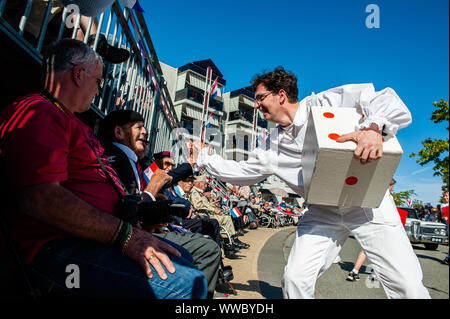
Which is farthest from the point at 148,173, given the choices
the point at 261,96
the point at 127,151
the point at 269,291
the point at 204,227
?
the point at 269,291

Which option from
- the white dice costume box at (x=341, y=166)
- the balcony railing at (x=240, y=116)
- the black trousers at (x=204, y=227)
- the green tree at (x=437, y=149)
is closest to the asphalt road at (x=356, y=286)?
the black trousers at (x=204, y=227)

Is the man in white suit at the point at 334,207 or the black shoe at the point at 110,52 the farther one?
the black shoe at the point at 110,52

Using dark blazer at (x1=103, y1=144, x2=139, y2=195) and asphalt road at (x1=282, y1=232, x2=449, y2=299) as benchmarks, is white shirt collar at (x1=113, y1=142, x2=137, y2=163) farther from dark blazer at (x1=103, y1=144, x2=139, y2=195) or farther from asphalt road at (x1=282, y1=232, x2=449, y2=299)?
asphalt road at (x1=282, y1=232, x2=449, y2=299)

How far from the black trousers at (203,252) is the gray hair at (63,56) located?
1458mm

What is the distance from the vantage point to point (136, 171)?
2.46 metres

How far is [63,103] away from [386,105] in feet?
6.76

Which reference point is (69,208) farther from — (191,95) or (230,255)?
(191,95)

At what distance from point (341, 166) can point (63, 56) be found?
1788 mm

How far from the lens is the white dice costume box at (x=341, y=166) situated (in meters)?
1.60

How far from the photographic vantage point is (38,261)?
1.08 metres

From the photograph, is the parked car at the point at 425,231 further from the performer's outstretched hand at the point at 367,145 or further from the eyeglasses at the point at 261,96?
the performer's outstretched hand at the point at 367,145

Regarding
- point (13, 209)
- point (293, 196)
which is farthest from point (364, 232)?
point (293, 196)

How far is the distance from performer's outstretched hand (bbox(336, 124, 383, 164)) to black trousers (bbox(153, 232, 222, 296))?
56.7 inches

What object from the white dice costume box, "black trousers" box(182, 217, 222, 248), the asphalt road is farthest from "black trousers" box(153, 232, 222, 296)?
"black trousers" box(182, 217, 222, 248)
